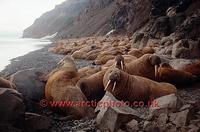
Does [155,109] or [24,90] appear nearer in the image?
[155,109]

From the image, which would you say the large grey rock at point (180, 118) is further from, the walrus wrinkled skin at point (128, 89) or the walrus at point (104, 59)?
the walrus at point (104, 59)

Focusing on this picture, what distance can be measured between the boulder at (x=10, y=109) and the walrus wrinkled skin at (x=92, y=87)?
2.06 m

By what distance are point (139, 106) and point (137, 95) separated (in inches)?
11.0

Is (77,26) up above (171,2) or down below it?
below

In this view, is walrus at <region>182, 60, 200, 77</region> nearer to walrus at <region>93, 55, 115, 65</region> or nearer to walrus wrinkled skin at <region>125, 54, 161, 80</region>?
walrus wrinkled skin at <region>125, 54, 161, 80</region>

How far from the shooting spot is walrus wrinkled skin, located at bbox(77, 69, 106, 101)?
24.5 feet

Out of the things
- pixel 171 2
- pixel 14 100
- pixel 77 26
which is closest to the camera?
pixel 14 100

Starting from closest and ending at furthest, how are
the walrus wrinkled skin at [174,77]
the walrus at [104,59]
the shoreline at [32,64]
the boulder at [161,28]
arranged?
1. the walrus wrinkled skin at [174,77]
2. the walrus at [104,59]
3. the shoreline at [32,64]
4. the boulder at [161,28]

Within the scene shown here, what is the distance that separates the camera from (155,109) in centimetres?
545

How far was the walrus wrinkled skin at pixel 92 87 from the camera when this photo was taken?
7457 mm

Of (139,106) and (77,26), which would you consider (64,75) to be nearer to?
(139,106)

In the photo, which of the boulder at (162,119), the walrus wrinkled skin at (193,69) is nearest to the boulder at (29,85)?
the boulder at (162,119)

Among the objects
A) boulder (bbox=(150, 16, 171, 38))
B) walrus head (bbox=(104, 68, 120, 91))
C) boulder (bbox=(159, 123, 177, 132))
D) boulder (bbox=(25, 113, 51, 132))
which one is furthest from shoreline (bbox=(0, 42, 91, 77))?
boulder (bbox=(159, 123, 177, 132))

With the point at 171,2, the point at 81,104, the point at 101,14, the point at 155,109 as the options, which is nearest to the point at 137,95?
the point at 81,104
